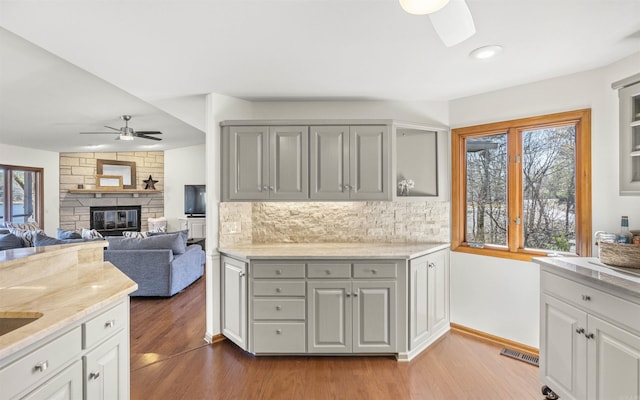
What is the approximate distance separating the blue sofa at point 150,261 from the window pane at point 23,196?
15.0 feet

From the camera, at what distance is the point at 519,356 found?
2666mm

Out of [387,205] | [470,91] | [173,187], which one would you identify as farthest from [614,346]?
[173,187]

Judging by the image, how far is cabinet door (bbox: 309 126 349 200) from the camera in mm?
2971

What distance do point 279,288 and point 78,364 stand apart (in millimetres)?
1469

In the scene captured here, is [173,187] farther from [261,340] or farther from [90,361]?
[90,361]

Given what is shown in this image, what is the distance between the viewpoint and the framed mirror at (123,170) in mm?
8117

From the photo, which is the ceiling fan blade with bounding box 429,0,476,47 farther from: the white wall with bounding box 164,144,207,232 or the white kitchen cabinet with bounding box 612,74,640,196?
the white wall with bounding box 164,144,207,232

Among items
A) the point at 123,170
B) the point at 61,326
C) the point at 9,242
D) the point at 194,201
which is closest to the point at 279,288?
the point at 61,326

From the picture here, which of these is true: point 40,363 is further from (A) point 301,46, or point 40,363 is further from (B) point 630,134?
(B) point 630,134

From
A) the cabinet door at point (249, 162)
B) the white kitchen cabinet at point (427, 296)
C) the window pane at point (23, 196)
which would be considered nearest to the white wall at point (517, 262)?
the white kitchen cabinet at point (427, 296)

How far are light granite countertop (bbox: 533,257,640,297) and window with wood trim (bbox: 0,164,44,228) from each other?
29.8 ft

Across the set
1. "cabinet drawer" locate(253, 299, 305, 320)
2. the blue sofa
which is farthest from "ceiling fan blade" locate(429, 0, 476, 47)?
the blue sofa

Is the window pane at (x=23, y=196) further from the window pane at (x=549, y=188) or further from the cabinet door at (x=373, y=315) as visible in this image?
the window pane at (x=549, y=188)

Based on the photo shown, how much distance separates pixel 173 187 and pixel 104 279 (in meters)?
7.10
